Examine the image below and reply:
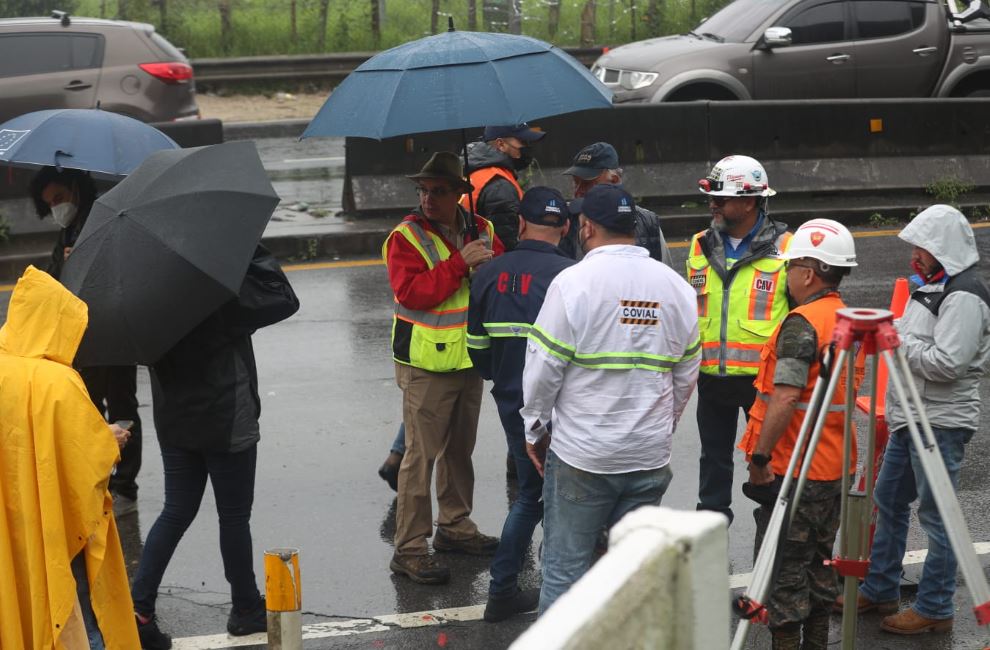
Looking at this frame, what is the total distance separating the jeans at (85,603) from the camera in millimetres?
4367

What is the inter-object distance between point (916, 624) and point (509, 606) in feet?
5.70

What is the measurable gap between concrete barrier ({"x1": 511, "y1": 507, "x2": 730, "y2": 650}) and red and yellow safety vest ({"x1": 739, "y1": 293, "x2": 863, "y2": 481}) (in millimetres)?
2254

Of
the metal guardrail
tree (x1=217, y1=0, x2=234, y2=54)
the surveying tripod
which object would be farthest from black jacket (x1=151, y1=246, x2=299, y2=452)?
tree (x1=217, y1=0, x2=234, y2=54)

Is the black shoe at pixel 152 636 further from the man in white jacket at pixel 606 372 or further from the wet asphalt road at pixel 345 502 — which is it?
the man in white jacket at pixel 606 372

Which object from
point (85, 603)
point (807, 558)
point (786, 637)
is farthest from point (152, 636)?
point (807, 558)

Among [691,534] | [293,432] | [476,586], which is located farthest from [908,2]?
[691,534]

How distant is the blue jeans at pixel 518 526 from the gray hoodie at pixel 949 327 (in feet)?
5.19

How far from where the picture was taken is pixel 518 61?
5.72m

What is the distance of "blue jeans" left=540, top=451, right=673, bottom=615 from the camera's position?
4711 millimetres

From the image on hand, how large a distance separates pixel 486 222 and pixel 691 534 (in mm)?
3988

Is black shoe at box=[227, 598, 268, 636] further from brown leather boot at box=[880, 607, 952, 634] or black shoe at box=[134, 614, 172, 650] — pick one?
brown leather boot at box=[880, 607, 952, 634]

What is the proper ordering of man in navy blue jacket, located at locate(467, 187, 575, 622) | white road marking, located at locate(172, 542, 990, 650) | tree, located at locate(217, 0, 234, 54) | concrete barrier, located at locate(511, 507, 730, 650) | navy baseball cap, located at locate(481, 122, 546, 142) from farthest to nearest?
tree, located at locate(217, 0, 234, 54) → navy baseball cap, located at locate(481, 122, 546, 142) → white road marking, located at locate(172, 542, 990, 650) → man in navy blue jacket, located at locate(467, 187, 575, 622) → concrete barrier, located at locate(511, 507, 730, 650)

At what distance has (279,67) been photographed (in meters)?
22.1

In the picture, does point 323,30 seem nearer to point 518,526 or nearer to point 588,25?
point 588,25
